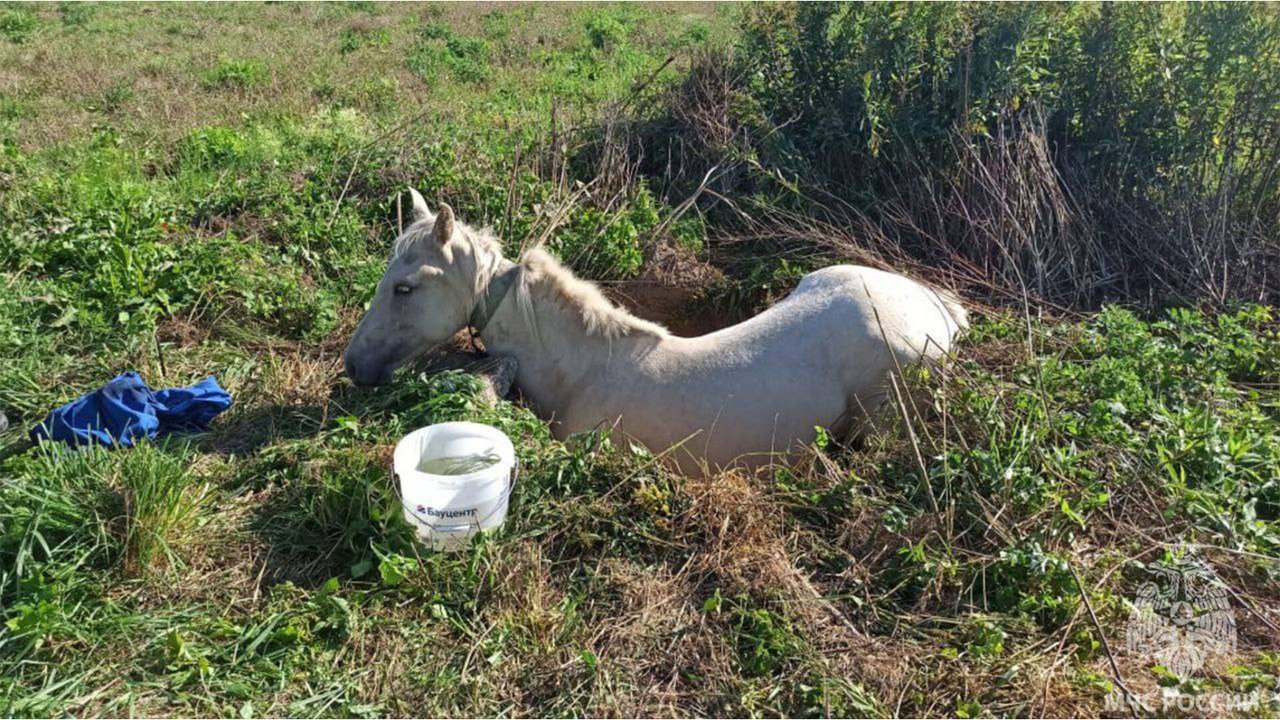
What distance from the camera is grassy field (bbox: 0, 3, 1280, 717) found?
293 centimetres

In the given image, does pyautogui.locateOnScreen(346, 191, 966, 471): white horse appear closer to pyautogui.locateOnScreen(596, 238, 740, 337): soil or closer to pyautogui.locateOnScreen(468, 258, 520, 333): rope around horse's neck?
pyautogui.locateOnScreen(468, 258, 520, 333): rope around horse's neck

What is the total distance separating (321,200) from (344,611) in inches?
183

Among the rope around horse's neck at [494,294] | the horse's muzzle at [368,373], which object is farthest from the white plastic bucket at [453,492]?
the rope around horse's neck at [494,294]

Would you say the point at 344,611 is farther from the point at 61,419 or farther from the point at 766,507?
the point at 61,419

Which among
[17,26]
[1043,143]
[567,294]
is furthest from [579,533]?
[17,26]

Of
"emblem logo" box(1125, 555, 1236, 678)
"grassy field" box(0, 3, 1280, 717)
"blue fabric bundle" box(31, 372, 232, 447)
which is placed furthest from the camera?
"blue fabric bundle" box(31, 372, 232, 447)

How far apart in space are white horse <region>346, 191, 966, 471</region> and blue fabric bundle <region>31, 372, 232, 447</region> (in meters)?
0.83

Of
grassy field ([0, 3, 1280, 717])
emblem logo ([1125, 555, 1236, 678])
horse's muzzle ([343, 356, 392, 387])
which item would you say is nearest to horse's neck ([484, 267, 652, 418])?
grassy field ([0, 3, 1280, 717])

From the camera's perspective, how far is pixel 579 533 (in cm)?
352

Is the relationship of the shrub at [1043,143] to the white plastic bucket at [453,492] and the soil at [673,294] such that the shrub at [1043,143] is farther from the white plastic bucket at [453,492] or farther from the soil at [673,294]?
the white plastic bucket at [453,492]

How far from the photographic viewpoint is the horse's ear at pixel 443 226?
4426 millimetres

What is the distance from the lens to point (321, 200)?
22.5 feet

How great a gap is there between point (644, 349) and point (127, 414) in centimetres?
273

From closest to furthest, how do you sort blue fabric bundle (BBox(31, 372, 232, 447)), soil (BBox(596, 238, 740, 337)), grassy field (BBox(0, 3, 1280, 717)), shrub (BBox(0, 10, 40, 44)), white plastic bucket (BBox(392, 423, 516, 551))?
grassy field (BBox(0, 3, 1280, 717)) → white plastic bucket (BBox(392, 423, 516, 551)) → blue fabric bundle (BBox(31, 372, 232, 447)) → soil (BBox(596, 238, 740, 337)) → shrub (BBox(0, 10, 40, 44))
